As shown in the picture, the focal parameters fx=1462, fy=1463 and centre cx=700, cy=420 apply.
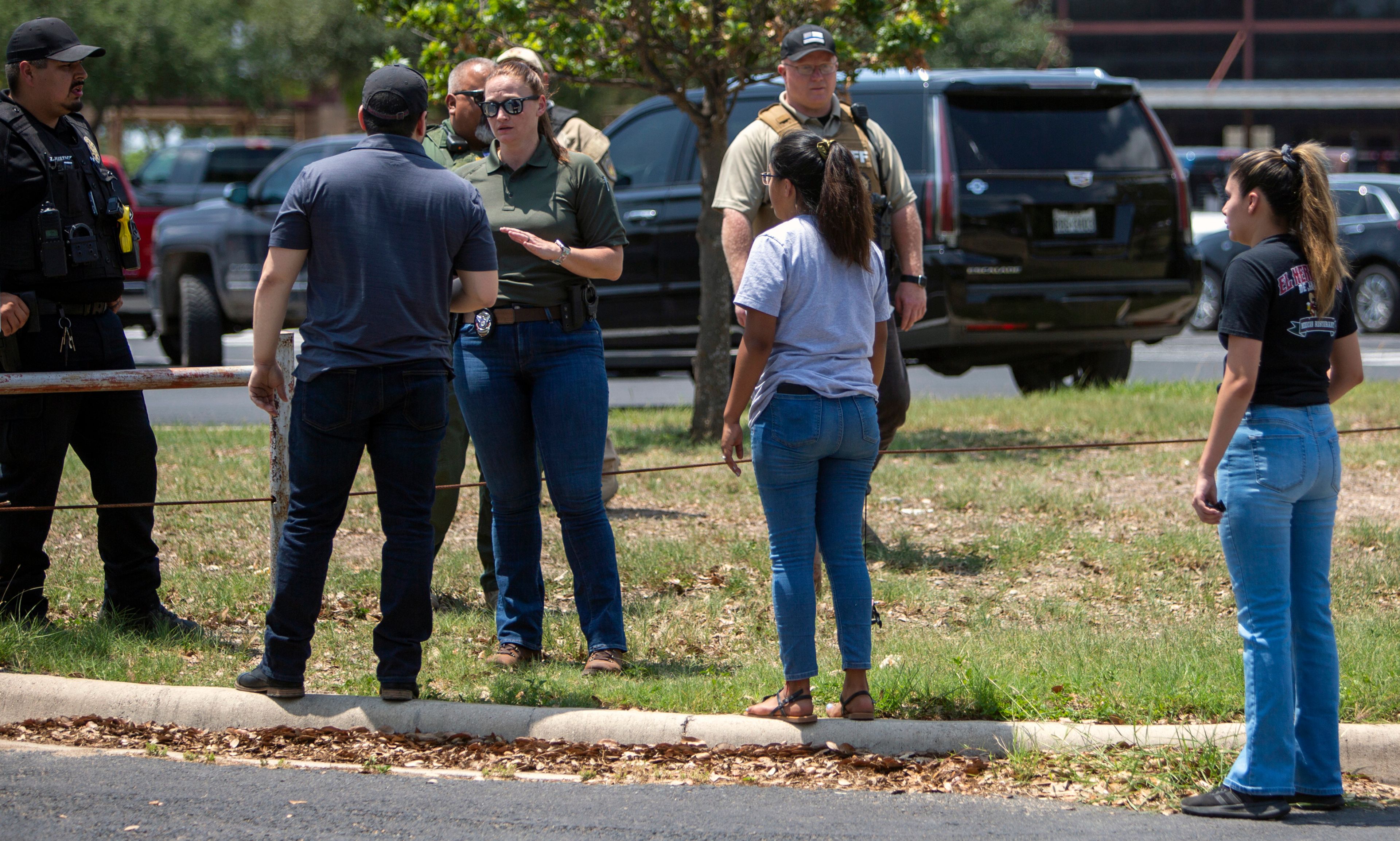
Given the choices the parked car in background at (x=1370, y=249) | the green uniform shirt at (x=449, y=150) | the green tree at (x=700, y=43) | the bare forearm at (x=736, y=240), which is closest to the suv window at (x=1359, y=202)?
the parked car in background at (x=1370, y=249)

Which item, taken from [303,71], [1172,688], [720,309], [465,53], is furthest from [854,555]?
[303,71]

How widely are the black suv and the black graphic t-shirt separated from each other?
5.83 m

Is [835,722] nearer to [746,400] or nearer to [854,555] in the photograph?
[854,555]

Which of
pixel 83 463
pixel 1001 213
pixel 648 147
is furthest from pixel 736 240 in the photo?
pixel 648 147

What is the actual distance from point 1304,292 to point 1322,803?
1.31 metres

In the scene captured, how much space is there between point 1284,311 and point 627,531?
12.5 feet

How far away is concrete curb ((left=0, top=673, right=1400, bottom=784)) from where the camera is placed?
4.11 meters

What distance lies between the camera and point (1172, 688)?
14.4 ft

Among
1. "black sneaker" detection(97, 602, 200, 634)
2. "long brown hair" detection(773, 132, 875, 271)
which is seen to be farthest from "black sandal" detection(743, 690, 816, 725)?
"black sneaker" detection(97, 602, 200, 634)

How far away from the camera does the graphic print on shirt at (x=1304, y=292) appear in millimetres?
Answer: 3568

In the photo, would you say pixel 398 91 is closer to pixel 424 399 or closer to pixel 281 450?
pixel 424 399

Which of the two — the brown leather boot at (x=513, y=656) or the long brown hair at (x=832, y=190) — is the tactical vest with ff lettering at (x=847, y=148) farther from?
the brown leather boot at (x=513, y=656)

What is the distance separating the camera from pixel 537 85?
15.3 ft

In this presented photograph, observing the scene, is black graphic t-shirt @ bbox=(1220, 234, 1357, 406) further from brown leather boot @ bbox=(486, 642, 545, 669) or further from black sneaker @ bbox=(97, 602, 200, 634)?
black sneaker @ bbox=(97, 602, 200, 634)
